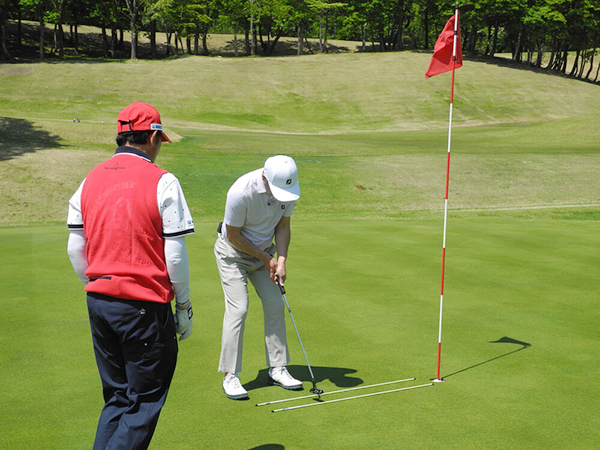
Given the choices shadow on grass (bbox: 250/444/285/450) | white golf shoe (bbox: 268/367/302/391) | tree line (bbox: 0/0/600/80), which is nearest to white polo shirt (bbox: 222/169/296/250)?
white golf shoe (bbox: 268/367/302/391)

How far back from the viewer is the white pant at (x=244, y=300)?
5328 mm

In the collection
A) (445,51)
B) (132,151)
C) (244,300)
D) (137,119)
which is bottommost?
(244,300)

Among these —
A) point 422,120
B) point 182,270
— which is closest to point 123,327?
point 182,270

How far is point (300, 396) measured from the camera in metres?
5.03

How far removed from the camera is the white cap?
195 inches

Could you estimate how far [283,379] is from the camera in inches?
207

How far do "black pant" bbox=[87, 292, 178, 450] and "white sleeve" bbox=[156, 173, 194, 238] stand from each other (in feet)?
1.47

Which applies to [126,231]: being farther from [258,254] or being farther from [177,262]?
[258,254]

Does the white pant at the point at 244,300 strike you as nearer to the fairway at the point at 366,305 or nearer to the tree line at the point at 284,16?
the fairway at the point at 366,305

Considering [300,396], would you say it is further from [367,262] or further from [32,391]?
[367,262]

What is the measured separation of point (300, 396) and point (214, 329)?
1.73 m

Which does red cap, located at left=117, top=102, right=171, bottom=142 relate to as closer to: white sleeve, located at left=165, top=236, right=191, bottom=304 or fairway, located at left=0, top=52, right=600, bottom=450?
white sleeve, located at left=165, top=236, right=191, bottom=304

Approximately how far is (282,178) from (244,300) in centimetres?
118

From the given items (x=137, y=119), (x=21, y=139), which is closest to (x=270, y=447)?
(x=137, y=119)
